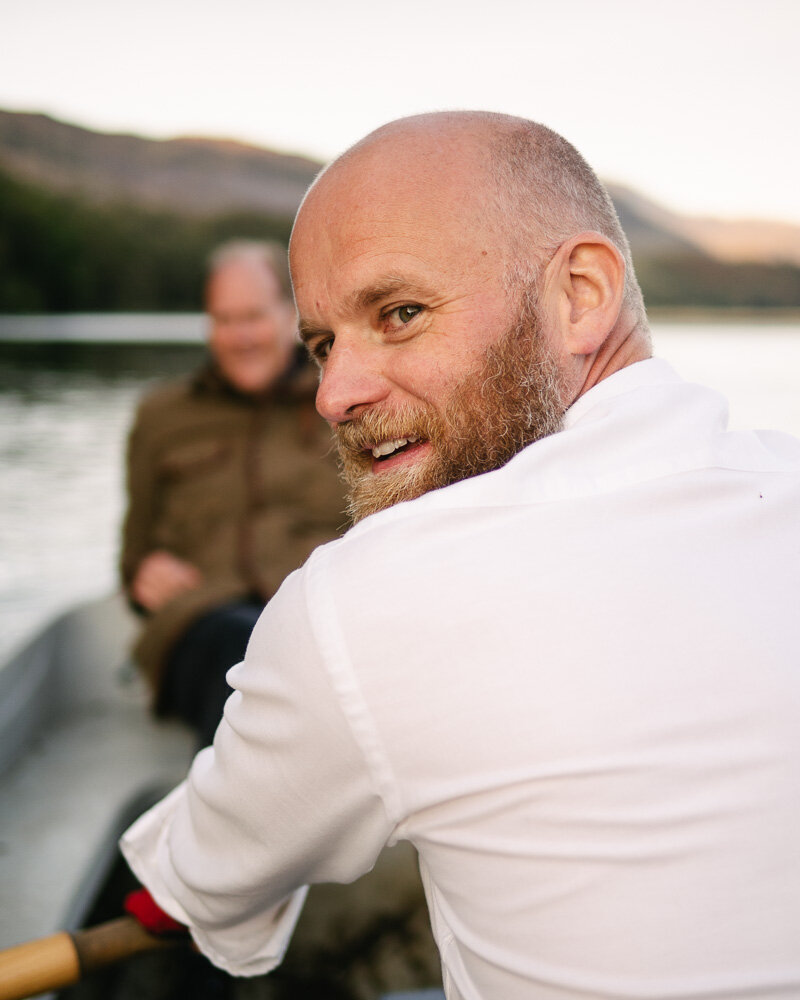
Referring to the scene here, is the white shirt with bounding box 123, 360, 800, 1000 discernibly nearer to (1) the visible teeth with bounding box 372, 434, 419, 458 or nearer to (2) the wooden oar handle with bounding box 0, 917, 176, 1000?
(1) the visible teeth with bounding box 372, 434, 419, 458

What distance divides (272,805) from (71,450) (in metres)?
14.0

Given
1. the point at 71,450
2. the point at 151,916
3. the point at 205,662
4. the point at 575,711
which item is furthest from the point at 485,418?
the point at 71,450

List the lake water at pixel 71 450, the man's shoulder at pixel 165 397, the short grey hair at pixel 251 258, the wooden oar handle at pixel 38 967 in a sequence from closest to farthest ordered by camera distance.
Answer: the wooden oar handle at pixel 38 967, the man's shoulder at pixel 165 397, the short grey hair at pixel 251 258, the lake water at pixel 71 450

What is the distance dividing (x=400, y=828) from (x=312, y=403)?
207cm

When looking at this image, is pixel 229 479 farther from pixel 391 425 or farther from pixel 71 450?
pixel 71 450

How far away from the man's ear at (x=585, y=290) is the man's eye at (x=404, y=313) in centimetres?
14

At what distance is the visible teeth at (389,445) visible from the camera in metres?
1.01

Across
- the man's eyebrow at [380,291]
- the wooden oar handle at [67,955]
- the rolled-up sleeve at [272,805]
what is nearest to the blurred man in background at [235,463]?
the wooden oar handle at [67,955]


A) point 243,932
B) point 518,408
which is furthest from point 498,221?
point 243,932

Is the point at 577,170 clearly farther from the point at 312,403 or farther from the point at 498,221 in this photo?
the point at 312,403

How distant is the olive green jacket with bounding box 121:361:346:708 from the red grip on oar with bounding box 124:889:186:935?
4.71ft

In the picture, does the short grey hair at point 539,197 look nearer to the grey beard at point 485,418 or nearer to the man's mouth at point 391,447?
the grey beard at point 485,418

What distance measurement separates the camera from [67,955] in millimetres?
1170

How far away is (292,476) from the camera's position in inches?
106
